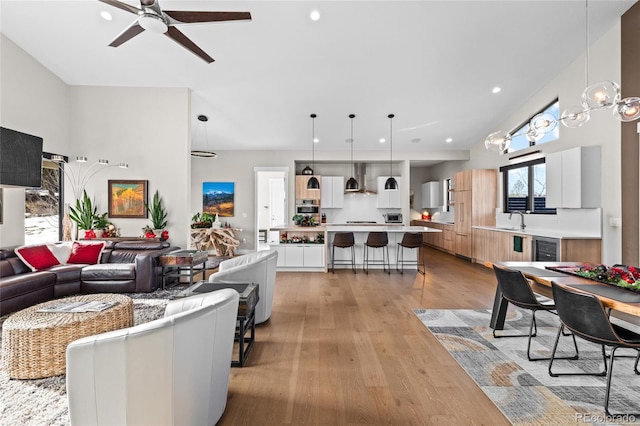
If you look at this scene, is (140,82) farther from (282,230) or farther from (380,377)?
(380,377)

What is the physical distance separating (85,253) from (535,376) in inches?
237

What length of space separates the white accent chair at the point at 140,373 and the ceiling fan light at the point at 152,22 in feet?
8.49

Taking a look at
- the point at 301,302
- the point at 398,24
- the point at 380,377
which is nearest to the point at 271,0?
the point at 398,24

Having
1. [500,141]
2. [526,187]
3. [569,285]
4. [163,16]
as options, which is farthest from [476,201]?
[163,16]

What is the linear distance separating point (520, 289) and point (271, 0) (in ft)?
13.9

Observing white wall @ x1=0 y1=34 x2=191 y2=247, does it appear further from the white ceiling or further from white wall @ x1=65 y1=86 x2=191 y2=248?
the white ceiling

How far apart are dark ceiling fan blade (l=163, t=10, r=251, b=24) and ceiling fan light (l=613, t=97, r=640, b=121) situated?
3.17 metres

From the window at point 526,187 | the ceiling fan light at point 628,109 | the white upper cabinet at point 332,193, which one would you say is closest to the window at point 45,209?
the white upper cabinet at point 332,193

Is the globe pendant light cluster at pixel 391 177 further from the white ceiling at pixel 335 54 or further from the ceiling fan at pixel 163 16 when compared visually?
the ceiling fan at pixel 163 16

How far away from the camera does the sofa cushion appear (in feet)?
15.3

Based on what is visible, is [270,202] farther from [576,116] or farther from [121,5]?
[576,116]

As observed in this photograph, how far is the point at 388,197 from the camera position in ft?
30.7

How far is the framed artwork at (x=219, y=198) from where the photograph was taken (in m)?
8.89

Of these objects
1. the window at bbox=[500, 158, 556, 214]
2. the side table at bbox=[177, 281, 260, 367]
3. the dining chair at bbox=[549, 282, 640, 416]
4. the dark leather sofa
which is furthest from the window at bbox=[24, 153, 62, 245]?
the window at bbox=[500, 158, 556, 214]
